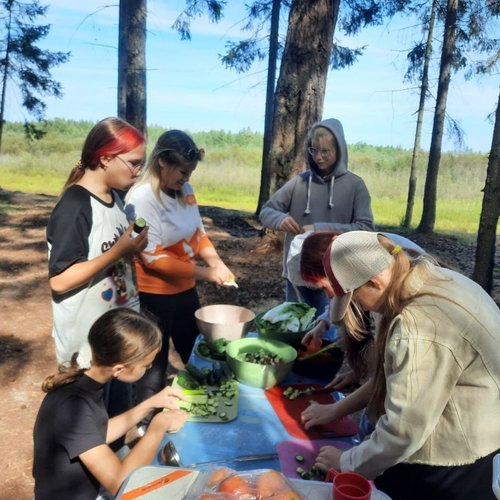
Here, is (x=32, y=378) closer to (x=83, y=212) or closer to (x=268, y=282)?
(x=83, y=212)

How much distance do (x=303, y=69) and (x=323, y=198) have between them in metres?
3.90

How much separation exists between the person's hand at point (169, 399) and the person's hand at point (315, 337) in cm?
73

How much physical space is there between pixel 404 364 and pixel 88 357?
1.43 metres

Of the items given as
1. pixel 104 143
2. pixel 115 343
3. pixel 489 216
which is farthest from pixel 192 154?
pixel 489 216

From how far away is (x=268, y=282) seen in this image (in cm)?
661

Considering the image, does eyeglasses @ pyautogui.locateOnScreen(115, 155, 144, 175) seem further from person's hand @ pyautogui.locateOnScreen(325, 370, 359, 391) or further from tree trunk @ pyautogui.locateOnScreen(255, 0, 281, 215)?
tree trunk @ pyautogui.locateOnScreen(255, 0, 281, 215)

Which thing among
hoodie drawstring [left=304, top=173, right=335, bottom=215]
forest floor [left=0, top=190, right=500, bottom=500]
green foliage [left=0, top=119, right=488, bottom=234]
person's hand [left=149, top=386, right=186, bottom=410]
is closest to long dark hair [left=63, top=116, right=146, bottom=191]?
person's hand [left=149, top=386, right=186, bottom=410]

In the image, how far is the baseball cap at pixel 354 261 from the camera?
136 cm

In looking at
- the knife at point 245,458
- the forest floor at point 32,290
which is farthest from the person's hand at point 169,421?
the forest floor at point 32,290

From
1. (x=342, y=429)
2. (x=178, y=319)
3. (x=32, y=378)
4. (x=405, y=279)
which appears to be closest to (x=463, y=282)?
(x=405, y=279)

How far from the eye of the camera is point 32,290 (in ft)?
19.8

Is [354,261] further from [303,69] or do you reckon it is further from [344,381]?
[303,69]

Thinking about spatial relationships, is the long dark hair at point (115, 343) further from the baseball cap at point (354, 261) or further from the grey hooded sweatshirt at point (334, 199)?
the grey hooded sweatshirt at point (334, 199)

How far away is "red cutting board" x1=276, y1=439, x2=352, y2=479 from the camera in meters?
1.56
